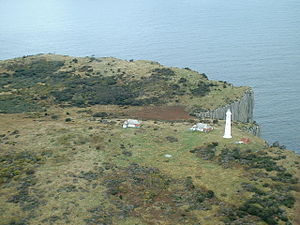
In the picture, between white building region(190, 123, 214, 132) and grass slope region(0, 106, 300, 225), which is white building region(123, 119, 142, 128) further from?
white building region(190, 123, 214, 132)

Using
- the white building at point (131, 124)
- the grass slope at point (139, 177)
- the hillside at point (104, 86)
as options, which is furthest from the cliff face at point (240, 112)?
the white building at point (131, 124)

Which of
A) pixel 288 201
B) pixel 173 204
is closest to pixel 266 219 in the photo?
pixel 288 201

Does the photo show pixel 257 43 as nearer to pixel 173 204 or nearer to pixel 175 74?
pixel 175 74

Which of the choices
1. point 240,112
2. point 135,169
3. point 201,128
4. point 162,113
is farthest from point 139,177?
point 240,112

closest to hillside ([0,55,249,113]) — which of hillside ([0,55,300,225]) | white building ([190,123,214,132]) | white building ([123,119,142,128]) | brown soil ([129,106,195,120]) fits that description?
hillside ([0,55,300,225])

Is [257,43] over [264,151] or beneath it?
over

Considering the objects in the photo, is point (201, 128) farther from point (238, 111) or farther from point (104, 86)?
point (104, 86)
